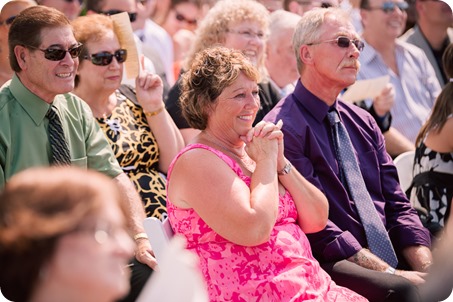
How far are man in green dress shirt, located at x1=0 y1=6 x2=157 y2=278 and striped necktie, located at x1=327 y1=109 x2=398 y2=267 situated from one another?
1.26 m

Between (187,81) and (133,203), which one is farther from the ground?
(187,81)

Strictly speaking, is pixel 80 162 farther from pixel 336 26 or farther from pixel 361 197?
pixel 336 26

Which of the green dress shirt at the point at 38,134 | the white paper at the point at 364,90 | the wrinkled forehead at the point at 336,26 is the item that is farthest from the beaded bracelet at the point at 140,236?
the white paper at the point at 364,90

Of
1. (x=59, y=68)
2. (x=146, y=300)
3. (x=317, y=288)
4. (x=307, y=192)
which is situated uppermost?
(x=146, y=300)

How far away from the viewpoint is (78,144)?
437cm

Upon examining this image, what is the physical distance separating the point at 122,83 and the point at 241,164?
173 cm

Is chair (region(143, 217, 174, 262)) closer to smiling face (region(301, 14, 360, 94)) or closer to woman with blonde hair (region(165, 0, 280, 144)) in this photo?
smiling face (region(301, 14, 360, 94))

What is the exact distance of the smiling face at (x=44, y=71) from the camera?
4270 mm

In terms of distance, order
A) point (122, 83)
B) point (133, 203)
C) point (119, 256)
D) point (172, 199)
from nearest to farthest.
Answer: point (119, 256), point (172, 199), point (133, 203), point (122, 83)

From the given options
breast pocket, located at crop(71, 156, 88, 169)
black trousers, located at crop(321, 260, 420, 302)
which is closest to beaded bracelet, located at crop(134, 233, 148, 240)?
breast pocket, located at crop(71, 156, 88, 169)

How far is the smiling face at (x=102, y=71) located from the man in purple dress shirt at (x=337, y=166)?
1.12m

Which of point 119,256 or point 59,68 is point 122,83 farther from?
point 119,256

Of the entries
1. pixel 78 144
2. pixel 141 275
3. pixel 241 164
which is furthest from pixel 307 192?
pixel 78 144

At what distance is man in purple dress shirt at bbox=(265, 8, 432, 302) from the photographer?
170 inches
